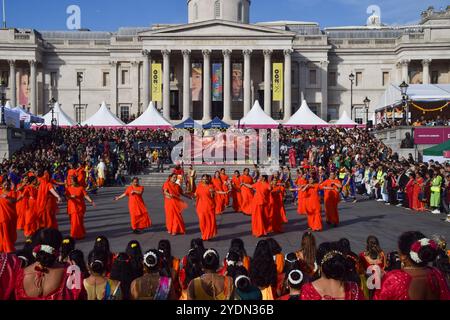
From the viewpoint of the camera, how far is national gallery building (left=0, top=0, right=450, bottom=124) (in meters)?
58.7

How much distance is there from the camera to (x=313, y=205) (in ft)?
46.9

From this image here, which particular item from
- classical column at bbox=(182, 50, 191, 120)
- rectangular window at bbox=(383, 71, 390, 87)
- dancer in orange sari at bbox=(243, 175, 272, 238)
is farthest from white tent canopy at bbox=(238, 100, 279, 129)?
rectangular window at bbox=(383, 71, 390, 87)

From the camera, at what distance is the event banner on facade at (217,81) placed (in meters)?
59.8

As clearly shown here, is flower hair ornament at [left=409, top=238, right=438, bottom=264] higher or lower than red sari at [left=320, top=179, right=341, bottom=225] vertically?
higher

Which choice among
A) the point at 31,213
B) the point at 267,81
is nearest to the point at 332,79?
the point at 267,81

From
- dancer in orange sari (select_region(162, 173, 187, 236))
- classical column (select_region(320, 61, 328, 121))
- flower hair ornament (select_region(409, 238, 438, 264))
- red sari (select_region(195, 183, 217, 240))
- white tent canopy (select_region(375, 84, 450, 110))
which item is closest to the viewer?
flower hair ornament (select_region(409, 238, 438, 264))

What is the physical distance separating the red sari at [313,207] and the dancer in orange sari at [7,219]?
24.9 ft

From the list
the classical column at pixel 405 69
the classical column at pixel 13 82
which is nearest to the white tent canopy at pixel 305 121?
the classical column at pixel 405 69

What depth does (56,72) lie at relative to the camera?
66.1 m

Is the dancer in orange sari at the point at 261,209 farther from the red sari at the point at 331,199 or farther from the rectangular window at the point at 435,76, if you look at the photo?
the rectangular window at the point at 435,76

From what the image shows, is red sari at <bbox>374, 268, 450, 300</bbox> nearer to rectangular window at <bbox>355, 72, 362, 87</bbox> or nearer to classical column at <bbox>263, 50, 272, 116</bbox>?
classical column at <bbox>263, 50, 272, 116</bbox>

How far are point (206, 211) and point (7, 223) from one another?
4.67 m
